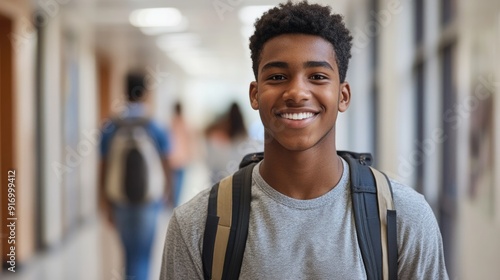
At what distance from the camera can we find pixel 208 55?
6.21 metres

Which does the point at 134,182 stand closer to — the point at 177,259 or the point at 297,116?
the point at 177,259

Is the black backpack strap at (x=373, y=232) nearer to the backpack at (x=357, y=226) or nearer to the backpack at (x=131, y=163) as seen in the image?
the backpack at (x=357, y=226)

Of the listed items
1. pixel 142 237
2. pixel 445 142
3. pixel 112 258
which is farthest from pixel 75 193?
pixel 445 142

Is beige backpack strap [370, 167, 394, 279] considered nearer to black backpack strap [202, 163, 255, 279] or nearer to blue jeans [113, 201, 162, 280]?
black backpack strap [202, 163, 255, 279]

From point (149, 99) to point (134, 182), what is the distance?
1136 millimetres

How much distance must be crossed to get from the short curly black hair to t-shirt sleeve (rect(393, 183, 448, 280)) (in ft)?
1.00

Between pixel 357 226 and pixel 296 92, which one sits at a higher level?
pixel 296 92

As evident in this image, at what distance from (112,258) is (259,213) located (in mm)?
4344

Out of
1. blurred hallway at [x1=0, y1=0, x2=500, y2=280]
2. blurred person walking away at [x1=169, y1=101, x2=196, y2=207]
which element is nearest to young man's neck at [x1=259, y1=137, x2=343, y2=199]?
blurred hallway at [x1=0, y1=0, x2=500, y2=280]

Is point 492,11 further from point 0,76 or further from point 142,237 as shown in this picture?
point 0,76

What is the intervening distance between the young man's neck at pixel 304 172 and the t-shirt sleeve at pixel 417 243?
15 cm

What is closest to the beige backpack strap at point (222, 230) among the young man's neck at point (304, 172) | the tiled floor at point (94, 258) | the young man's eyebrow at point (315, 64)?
the young man's neck at point (304, 172)

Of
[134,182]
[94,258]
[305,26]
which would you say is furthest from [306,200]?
[94,258]

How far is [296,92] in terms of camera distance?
1.26m
